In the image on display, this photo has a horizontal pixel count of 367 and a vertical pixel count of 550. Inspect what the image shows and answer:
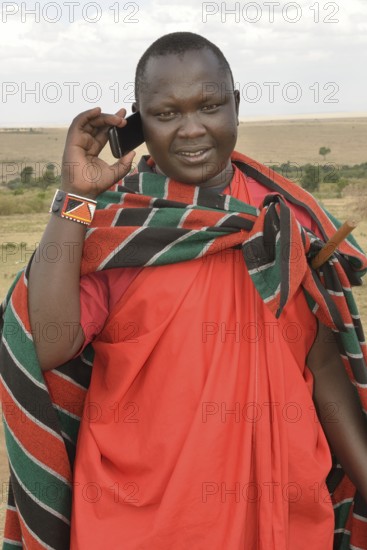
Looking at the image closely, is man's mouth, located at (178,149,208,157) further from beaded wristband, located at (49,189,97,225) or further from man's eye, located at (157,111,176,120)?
beaded wristband, located at (49,189,97,225)

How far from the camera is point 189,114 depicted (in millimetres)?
1994

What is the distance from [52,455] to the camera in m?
2.12

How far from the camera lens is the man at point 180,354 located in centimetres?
193

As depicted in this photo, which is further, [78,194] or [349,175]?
[349,175]

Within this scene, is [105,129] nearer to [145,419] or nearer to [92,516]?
[145,419]

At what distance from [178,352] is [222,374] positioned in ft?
0.39

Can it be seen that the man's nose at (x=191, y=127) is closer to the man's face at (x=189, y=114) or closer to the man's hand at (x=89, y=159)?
the man's face at (x=189, y=114)

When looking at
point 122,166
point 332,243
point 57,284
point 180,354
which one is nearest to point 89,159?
point 122,166

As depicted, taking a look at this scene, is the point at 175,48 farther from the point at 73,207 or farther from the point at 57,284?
the point at 57,284

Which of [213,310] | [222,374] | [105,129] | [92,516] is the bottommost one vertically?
[92,516]

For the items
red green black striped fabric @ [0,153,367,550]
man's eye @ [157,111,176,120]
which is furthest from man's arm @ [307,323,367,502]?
man's eye @ [157,111,176,120]

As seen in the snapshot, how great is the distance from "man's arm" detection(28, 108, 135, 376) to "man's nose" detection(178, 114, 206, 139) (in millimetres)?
150

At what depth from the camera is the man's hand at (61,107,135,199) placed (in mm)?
1962

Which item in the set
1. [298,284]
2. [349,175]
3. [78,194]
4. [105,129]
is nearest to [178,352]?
[298,284]
